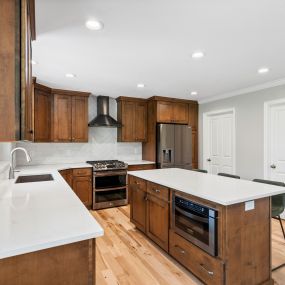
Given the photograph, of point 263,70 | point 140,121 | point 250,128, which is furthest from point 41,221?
point 250,128

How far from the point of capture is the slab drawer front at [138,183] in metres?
2.77

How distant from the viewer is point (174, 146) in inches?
182

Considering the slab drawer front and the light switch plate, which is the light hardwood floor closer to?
the slab drawer front

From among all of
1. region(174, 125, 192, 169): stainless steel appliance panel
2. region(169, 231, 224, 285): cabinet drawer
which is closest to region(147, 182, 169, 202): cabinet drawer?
region(169, 231, 224, 285): cabinet drawer

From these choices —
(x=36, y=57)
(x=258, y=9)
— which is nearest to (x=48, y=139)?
(x=36, y=57)

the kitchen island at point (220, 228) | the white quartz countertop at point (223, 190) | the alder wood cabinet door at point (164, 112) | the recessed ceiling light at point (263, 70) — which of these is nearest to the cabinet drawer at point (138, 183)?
the white quartz countertop at point (223, 190)

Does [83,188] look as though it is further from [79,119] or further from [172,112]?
[172,112]

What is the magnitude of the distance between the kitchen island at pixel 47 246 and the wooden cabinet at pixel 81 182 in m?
2.53

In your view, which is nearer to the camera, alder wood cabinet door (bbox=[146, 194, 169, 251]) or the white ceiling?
the white ceiling

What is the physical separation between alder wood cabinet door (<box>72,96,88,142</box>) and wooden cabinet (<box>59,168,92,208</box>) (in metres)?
0.70

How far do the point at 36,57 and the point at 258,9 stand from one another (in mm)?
2400

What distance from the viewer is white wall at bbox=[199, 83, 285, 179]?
372 centimetres

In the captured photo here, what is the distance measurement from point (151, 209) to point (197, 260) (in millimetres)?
862

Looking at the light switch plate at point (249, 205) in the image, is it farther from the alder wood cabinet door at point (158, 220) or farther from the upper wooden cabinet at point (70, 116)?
the upper wooden cabinet at point (70, 116)
